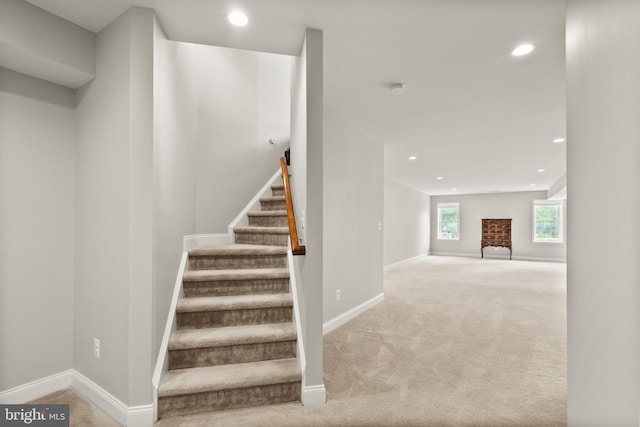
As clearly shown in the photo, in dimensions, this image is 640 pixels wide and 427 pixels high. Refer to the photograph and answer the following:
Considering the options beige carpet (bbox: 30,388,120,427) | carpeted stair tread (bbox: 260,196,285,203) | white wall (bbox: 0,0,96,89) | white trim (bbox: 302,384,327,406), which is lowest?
beige carpet (bbox: 30,388,120,427)

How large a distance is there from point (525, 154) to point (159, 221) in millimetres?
5878

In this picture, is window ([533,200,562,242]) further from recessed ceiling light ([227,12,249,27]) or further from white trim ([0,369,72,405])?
white trim ([0,369,72,405])

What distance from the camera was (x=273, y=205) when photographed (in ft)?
12.4

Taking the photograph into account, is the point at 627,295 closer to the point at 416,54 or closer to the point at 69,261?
the point at 416,54

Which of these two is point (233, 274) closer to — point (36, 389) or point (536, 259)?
point (36, 389)

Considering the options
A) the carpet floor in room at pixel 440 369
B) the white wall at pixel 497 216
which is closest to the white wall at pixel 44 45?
the carpet floor in room at pixel 440 369

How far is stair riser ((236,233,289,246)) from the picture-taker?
3.05 meters

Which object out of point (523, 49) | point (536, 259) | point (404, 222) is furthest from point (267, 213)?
point (536, 259)

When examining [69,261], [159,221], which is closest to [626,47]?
[159,221]

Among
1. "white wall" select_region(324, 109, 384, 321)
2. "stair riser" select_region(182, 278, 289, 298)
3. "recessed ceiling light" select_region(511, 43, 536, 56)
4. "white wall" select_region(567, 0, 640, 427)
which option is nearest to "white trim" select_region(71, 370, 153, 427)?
"stair riser" select_region(182, 278, 289, 298)

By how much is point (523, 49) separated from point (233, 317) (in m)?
2.98

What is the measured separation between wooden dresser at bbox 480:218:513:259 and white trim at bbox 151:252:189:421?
10788 mm

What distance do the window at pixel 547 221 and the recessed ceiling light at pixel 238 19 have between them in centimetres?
1144

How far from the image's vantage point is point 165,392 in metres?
1.79
